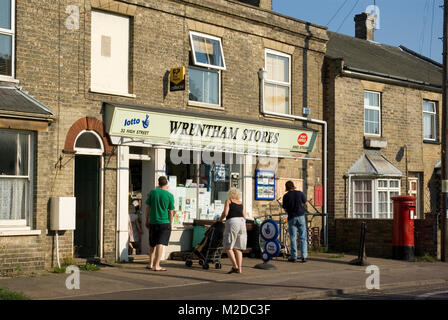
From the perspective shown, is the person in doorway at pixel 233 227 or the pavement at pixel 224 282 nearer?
the pavement at pixel 224 282

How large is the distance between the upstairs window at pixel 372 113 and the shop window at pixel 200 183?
5.66 meters

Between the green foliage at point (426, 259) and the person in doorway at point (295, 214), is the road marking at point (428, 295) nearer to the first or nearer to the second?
the person in doorway at point (295, 214)

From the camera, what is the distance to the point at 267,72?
1866 cm

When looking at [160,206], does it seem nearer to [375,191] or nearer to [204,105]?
[204,105]

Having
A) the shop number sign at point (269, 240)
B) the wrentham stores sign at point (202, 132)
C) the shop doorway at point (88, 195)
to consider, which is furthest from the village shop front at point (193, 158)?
the shop number sign at point (269, 240)

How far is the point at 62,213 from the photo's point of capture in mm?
13641

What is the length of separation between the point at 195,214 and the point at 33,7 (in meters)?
6.43

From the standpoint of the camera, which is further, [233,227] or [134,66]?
[134,66]

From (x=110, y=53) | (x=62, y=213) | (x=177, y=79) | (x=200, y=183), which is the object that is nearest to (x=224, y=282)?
(x=62, y=213)

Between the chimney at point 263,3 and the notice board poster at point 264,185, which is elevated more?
the chimney at point 263,3

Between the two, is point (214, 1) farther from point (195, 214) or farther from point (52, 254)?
point (52, 254)

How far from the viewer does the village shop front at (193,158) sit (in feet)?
49.4

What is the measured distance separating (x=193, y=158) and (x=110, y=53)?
3.52m

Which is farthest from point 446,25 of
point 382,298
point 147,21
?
point 382,298
